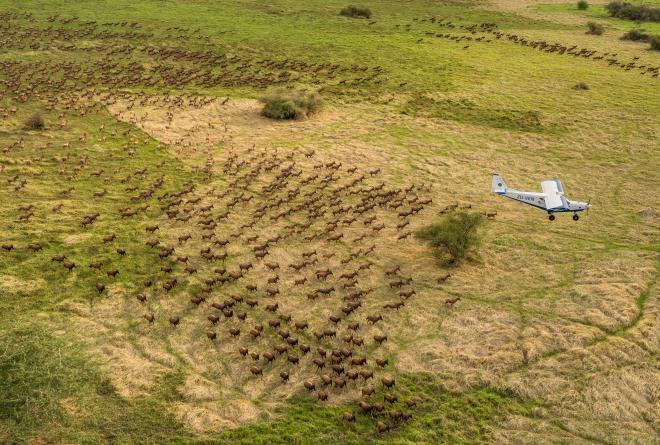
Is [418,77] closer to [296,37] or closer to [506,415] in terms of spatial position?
[296,37]

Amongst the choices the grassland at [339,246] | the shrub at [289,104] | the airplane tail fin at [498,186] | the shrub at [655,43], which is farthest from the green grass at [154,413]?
the shrub at [655,43]

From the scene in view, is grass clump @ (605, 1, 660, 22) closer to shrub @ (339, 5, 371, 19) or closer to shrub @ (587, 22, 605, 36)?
shrub @ (587, 22, 605, 36)

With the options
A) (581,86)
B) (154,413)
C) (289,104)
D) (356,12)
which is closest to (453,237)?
(154,413)

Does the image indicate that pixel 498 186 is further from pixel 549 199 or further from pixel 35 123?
pixel 35 123

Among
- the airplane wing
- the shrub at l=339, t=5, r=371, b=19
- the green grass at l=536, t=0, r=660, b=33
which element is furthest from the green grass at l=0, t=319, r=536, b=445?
the green grass at l=536, t=0, r=660, b=33

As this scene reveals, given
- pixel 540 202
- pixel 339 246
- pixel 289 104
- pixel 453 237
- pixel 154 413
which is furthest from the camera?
pixel 289 104

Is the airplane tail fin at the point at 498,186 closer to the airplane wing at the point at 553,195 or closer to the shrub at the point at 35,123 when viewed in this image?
the airplane wing at the point at 553,195

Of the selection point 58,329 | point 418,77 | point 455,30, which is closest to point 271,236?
point 58,329
